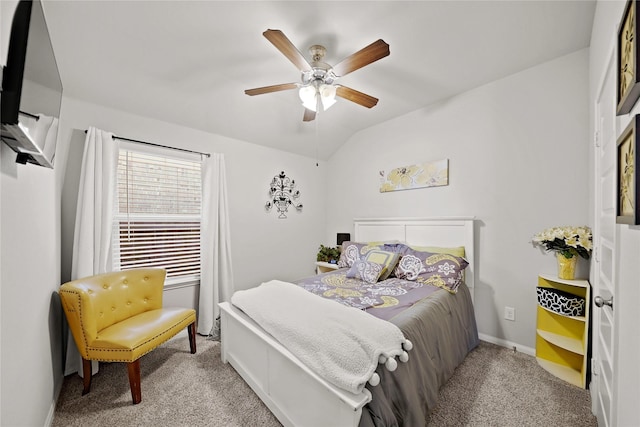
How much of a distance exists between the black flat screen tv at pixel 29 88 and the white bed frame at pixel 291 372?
152 centimetres

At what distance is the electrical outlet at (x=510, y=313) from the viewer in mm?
2433

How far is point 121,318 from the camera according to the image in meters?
2.12

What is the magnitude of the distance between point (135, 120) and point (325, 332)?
2729mm

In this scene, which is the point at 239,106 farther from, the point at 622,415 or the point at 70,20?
the point at 622,415

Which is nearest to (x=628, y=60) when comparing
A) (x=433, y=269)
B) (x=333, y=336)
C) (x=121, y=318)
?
(x=333, y=336)

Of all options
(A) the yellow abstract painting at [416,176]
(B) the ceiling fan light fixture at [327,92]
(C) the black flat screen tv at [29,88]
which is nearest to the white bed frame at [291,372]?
(A) the yellow abstract painting at [416,176]

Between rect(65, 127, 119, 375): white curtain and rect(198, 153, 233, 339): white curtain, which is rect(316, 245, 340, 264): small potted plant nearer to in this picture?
rect(198, 153, 233, 339): white curtain

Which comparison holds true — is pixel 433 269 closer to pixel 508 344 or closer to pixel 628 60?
pixel 508 344

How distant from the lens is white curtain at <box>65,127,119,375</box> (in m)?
2.12

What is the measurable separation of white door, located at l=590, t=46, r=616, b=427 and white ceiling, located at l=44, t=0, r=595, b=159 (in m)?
0.82

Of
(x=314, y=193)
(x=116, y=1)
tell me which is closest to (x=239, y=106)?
(x=116, y=1)

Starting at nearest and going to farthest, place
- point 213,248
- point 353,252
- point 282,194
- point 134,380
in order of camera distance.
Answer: point 134,380
point 213,248
point 353,252
point 282,194

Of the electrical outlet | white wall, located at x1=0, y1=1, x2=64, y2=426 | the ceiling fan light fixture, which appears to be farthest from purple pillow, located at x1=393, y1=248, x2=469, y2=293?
white wall, located at x1=0, y1=1, x2=64, y2=426

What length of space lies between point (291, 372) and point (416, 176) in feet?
8.40
